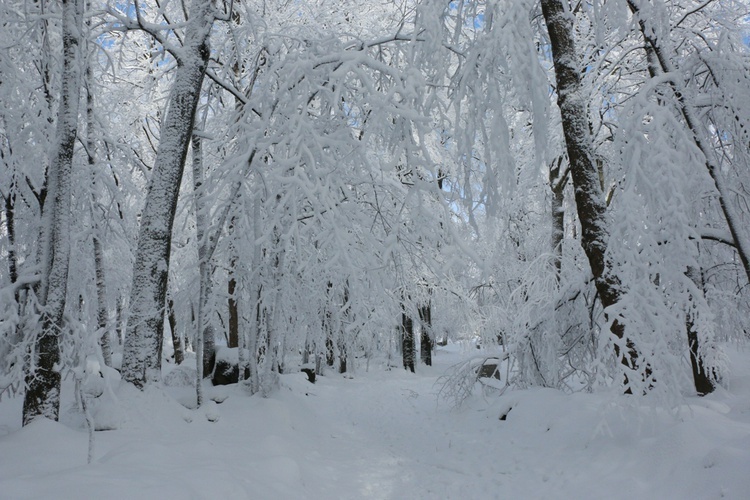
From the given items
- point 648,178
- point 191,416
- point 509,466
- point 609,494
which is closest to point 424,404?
point 509,466

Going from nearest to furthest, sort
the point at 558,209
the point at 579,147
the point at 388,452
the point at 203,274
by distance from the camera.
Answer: the point at 579,147 → the point at 388,452 → the point at 203,274 → the point at 558,209

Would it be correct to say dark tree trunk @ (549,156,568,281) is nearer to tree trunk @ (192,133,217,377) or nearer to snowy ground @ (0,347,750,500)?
snowy ground @ (0,347,750,500)

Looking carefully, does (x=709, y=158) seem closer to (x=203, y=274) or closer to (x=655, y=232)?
(x=655, y=232)

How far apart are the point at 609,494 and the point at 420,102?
4068 millimetres

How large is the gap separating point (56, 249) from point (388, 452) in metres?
5.41

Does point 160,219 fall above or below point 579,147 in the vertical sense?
below

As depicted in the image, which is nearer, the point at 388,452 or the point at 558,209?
the point at 388,452

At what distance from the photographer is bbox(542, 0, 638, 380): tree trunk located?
568cm

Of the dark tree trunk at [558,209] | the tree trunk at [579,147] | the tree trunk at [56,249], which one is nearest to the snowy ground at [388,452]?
the tree trunk at [56,249]

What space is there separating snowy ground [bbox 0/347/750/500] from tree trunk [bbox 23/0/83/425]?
1.50 feet

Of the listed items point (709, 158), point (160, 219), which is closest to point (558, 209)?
point (709, 158)

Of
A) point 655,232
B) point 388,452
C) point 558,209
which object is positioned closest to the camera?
point 655,232

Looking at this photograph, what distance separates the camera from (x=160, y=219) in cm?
625

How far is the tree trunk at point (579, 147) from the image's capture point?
5681mm
